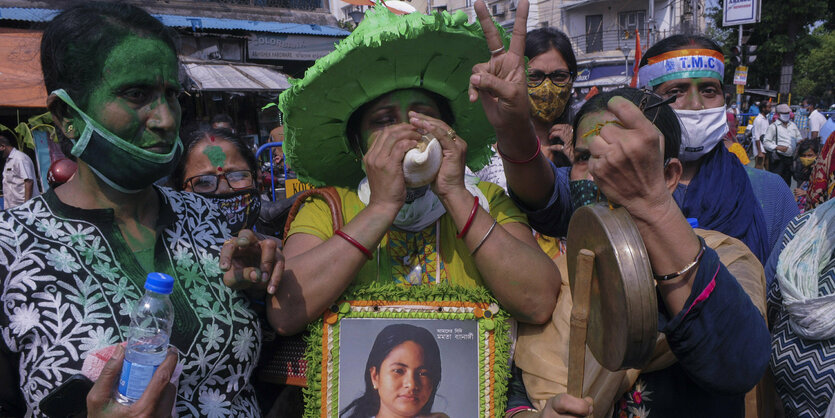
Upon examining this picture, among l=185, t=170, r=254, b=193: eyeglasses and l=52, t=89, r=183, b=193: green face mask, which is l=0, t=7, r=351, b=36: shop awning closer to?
l=185, t=170, r=254, b=193: eyeglasses

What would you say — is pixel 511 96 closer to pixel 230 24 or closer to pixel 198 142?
pixel 198 142

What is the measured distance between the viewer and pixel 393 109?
2.04 metres

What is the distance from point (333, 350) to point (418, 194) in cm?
60

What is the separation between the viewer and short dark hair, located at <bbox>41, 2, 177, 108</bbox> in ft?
5.48

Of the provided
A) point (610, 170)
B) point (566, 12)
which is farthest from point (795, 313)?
point (566, 12)

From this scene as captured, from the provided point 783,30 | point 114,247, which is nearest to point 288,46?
point 114,247

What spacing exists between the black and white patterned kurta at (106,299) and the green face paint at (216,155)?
1.21 m

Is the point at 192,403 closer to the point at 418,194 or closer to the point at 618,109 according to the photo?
the point at 418,194

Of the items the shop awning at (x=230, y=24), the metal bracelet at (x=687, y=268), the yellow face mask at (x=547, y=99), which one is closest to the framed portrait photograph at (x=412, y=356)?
the metal bracelet at (x=687, y=268)

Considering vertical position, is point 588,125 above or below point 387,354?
above

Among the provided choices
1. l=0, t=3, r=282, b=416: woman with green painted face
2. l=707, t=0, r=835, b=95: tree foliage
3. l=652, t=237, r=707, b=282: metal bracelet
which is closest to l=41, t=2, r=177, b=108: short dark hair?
l=0, t=3, r=282, b=416: woman with green painted face

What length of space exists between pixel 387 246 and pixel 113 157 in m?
0.91

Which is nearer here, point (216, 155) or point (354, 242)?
point (354, 242)

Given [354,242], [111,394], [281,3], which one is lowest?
[111,394]
